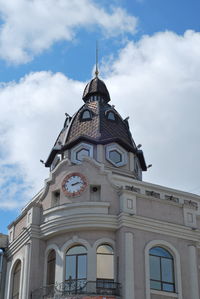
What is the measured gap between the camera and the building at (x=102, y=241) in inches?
1233

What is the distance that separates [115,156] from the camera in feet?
136

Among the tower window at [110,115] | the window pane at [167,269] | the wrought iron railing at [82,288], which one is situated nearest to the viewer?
the wrought iron railing at [82,288]

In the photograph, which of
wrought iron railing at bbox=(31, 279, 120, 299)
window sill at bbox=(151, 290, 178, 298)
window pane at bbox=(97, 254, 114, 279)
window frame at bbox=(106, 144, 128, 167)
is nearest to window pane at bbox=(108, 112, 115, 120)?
window frame at bbox=(106, 144, 128, 167)

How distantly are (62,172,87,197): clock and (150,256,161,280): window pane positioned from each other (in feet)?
18.4

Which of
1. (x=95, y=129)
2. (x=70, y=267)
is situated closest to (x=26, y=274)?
(x=70, y=267)

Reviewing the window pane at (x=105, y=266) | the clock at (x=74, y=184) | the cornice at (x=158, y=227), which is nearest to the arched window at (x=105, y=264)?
the window pane at (x=105, y=266)

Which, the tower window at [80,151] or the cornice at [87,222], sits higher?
the tower window at [80,151]

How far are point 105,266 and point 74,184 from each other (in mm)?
5341

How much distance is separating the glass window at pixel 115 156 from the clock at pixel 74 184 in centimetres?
664

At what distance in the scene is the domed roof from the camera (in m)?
47.8

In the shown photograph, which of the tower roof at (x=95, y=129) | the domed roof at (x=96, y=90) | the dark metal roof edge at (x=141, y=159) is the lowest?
the dark metal roof edge at (x=141, y=159)

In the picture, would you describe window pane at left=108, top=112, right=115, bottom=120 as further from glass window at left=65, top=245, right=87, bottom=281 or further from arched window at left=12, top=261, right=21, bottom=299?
glass window at left=65, top=245, right=87, bottom=281

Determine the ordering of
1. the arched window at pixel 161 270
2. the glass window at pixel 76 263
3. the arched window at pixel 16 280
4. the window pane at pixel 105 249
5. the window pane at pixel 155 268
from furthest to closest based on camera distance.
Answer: the arched window at pixel 16 280 → the window pane at pixel 105 249 → the window pane at pixel 155 268 → the arched window at pixel 161 270 → the glass window at pixel 76 263

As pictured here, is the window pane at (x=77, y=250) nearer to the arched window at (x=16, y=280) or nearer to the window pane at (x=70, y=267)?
the window pane at (x=70, y=267)
